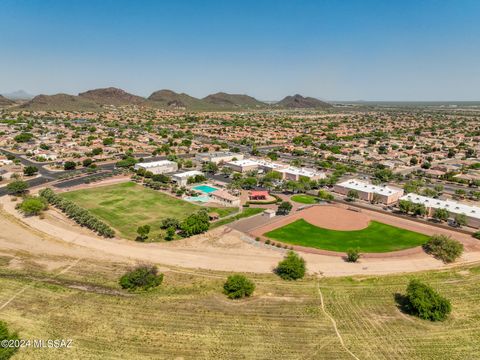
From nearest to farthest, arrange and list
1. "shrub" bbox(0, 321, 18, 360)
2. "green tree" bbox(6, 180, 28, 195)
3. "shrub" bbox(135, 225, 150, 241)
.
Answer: "shrub" bbox(0, 321, 18, 360), "shrub" bbox(135, 225, 150, 241), "green tree" bbox(6, 180, 28, 195)

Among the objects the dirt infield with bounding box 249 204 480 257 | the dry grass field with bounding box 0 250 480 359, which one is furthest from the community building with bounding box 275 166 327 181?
the dry grass field with bounding box 0 250 480 359

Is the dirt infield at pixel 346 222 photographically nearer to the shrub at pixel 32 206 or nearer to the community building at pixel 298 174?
the community building at pixel 298 174

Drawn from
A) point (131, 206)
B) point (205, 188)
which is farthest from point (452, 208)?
point (131, 206)

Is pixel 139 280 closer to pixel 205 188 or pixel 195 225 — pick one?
pixel 195 225

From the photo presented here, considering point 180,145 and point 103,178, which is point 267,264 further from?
point 180,145

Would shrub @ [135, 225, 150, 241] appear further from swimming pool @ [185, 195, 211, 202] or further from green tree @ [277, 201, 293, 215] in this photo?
green tree @ [277, 201, 293, 215]

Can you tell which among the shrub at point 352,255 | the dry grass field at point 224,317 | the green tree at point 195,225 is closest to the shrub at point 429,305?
the dry grass field at point 224,317

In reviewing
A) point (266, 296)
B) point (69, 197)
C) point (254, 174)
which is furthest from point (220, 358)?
point (254, 174)
